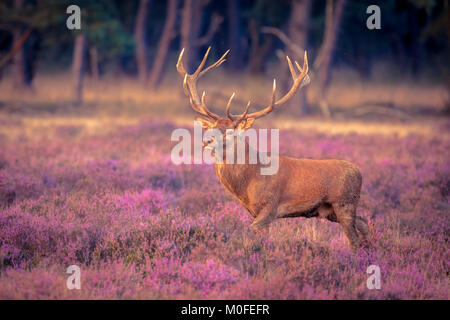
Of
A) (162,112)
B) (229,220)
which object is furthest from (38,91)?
(229,220)

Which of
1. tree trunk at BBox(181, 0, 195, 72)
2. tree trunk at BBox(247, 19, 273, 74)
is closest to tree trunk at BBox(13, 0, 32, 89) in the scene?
tree trunk at BBox(181, 0, 195, 72)

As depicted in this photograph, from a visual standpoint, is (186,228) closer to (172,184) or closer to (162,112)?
(172,184)

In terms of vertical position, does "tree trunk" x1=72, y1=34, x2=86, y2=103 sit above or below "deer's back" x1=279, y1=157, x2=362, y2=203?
→ above

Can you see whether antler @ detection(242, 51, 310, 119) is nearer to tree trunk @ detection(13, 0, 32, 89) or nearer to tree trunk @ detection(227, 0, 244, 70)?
tree trunk @ detection(13, 0, 32, 89)

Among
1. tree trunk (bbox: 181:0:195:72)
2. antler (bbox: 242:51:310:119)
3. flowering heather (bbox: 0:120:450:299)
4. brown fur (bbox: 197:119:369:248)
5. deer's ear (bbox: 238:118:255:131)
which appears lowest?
flowering heather (bbox: 0:120:450:299)

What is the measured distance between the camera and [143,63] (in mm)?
30344

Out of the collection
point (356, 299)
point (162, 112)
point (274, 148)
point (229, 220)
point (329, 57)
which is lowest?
point (356, 299)

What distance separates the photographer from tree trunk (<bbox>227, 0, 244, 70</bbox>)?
1375 inches

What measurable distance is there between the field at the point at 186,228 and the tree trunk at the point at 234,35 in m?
22.5

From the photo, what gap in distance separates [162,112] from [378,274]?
15.3m

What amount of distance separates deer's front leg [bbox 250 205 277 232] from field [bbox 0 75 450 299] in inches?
5.4

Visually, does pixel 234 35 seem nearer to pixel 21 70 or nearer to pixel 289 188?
pixel 21 70

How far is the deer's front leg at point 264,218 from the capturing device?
5992 mm

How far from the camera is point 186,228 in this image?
6312 mm
